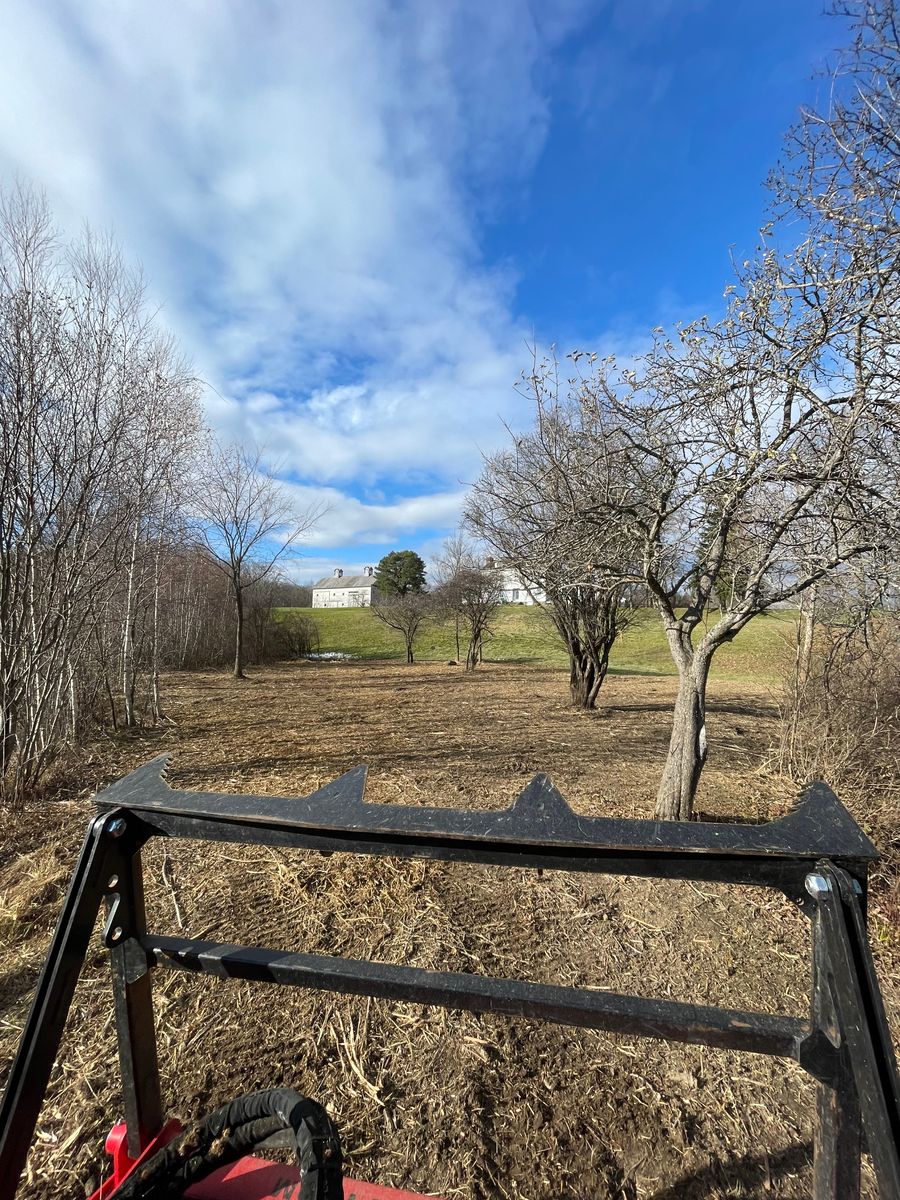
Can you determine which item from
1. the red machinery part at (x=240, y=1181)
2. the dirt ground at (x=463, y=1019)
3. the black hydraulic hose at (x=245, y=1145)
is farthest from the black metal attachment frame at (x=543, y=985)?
the dirt ground at (x=463, y=1019)

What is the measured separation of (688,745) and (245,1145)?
13.0 ft

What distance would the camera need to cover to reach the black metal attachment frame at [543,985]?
826 mm

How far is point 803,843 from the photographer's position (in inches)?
34.4

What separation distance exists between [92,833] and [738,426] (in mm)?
4074

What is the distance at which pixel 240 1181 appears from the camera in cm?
121

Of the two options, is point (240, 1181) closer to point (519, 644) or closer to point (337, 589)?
point (519, 644)

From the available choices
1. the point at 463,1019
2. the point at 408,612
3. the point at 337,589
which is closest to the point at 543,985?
the point at 463,1019

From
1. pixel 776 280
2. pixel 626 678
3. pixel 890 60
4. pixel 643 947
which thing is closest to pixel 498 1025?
pixel 643 947

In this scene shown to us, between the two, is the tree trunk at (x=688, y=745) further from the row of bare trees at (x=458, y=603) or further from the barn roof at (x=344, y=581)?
the barn roof at (x=344, y=581)

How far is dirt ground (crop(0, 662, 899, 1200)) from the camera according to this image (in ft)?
5.76

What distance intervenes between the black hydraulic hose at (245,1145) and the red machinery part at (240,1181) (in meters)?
0.25

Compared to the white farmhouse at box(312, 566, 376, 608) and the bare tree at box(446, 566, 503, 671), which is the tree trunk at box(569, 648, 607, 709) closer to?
the bare tree at box(446, 566, 503, 671)

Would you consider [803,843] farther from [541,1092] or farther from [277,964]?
[541,1092]

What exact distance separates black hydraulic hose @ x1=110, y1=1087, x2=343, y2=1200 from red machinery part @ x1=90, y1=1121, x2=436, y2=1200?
0.25m
